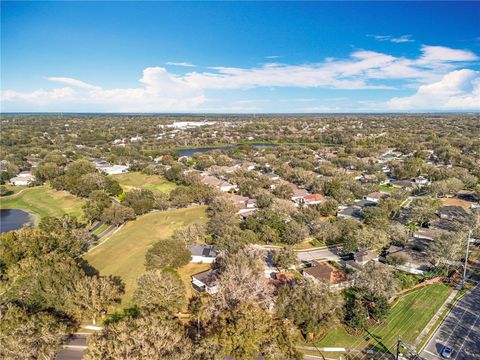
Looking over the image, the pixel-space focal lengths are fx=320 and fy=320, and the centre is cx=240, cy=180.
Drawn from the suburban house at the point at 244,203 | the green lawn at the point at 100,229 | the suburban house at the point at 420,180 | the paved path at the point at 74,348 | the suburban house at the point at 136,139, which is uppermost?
the suburban house at the point at 136,139

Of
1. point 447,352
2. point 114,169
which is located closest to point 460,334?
point 447,352

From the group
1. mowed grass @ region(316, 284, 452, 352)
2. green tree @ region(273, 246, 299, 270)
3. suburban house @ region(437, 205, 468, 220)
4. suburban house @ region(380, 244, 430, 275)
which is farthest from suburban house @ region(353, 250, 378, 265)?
suburban house @ region(437, 205, 468, 220)

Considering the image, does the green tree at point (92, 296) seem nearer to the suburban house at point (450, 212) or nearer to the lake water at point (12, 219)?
the lake water at point (12, 219)

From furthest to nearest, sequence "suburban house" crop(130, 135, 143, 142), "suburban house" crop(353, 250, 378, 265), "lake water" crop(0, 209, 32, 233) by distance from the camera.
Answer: "suburban house" crop(130, 135, 143, 142) → "lake water" crop(0, 209, 32, 233) → "suburban house" crop(353, 250, 378, 265)

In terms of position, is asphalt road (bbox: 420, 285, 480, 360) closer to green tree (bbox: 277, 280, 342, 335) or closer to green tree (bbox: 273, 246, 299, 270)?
green tree (bbox: 277, 280, 342, 335)

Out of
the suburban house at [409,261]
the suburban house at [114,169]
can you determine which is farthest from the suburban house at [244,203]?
the suburban house at [114,169]

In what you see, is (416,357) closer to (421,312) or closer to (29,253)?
(421,312)
